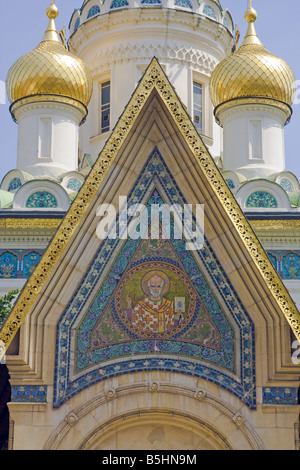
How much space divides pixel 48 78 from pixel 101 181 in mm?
8584

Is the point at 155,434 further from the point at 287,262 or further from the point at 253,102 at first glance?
the point at 253,102

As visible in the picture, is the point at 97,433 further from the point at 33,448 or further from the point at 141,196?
the point at 141,196

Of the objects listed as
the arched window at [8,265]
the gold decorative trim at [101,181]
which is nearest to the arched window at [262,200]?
the arched window at [8,265]

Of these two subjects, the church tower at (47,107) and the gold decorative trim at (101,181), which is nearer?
the gold decorative trim at (101,181)

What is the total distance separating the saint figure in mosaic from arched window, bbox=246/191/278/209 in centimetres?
794

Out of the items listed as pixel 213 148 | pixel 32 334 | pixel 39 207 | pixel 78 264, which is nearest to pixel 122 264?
pixel 78 264

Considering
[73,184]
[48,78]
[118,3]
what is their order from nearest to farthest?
[73,184] → [48,78] → [118,3]

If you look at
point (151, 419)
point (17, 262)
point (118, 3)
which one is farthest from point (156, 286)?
point (118, 3)

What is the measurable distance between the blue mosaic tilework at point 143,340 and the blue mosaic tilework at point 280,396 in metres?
0.13

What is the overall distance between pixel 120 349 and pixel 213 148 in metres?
11.2

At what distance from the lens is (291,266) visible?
733 inches

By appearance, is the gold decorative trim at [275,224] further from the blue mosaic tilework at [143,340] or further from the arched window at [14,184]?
the blue mosaic tilework at [143,340]

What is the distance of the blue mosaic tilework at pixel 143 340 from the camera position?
11273 millimetres

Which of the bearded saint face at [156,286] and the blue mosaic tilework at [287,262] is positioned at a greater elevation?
the blue mosaic tilework at [287,262]
